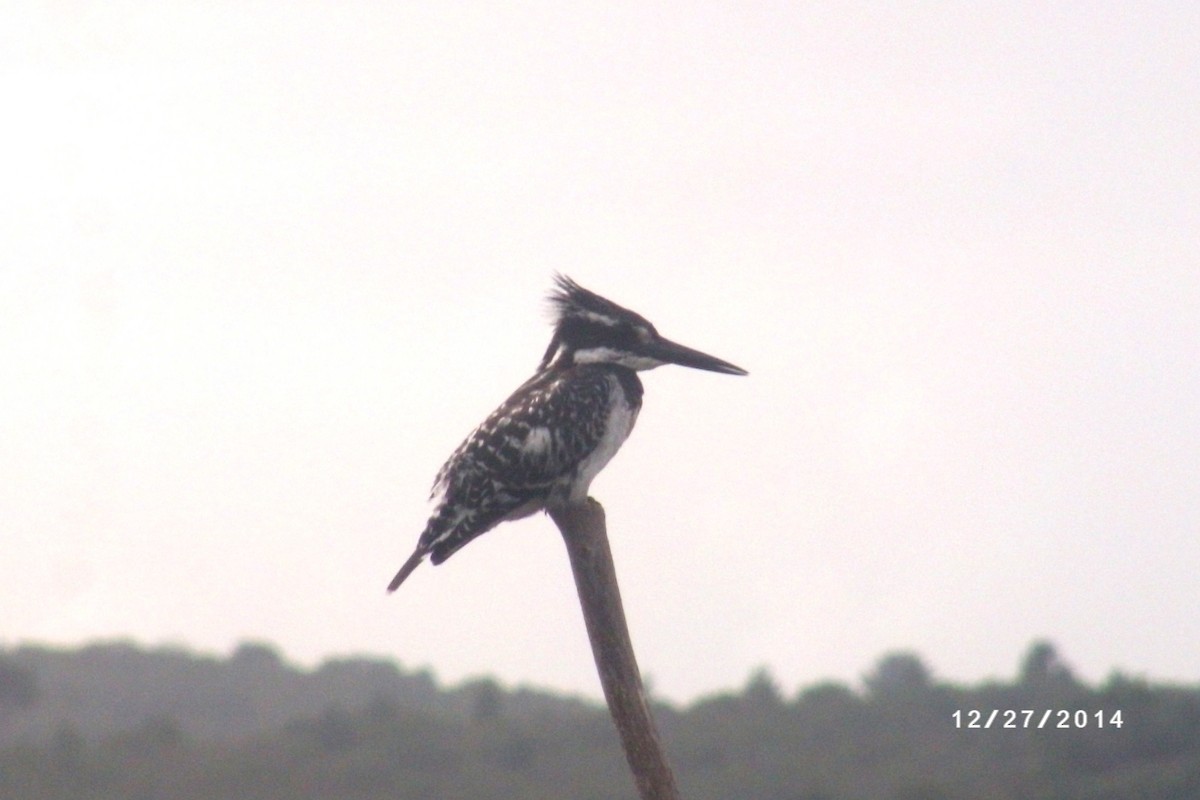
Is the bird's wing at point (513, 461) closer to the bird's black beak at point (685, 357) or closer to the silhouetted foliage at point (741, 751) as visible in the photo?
the bird's black beak at point (685, 357)

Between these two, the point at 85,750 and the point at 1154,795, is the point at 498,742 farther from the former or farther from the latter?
the point at 1154,795

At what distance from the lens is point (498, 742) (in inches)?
2972

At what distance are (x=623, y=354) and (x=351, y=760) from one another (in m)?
65.5

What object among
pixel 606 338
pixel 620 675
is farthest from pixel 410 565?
pixel 620 675

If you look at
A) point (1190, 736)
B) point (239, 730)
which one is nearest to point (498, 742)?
point (1190, 736)

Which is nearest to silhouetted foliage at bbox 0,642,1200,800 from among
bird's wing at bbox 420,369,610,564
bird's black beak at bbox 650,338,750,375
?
bird's black beak at bbox 650,338,750,375

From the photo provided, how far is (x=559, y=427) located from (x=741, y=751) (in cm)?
5493

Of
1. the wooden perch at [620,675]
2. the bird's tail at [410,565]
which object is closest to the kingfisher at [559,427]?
the bird's tail at [410,565]

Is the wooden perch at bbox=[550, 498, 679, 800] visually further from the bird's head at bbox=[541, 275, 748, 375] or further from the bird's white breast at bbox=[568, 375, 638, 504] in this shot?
the bird's head at bbox=[541, 275, 748, 375]

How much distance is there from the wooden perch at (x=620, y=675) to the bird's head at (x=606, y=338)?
377 centimetres

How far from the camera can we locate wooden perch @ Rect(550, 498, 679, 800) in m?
9.29

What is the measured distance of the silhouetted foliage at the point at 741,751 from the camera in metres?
52.3

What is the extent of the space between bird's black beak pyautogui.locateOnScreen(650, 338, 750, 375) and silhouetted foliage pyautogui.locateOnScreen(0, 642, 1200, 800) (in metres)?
31.5

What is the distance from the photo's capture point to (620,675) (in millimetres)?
9406
